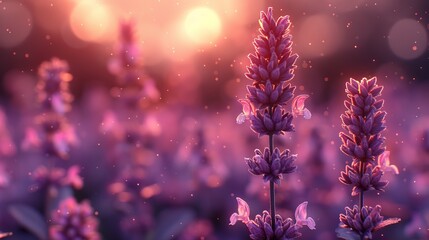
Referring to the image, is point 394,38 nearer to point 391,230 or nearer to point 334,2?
point 334,2

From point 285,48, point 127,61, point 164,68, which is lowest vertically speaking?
point 285,48

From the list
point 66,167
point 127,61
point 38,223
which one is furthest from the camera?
point 66,167

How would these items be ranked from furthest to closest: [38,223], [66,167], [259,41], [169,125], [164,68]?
[164,68] → [169,125] → [66,167] → [38,223] → [259,41]

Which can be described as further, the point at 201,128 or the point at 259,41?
the point at 201,128

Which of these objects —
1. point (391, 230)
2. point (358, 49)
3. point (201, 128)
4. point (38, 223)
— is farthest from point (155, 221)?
point (358, 49)

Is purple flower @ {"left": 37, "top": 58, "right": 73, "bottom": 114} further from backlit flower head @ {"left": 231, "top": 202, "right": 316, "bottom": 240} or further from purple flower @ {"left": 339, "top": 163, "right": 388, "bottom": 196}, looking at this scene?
purple flower @ {"left": 339, "top": 163, "right": 388, "bottom": 196}

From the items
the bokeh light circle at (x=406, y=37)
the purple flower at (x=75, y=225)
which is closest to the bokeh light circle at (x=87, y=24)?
the bokeh light circle at (x=406, y=37)
